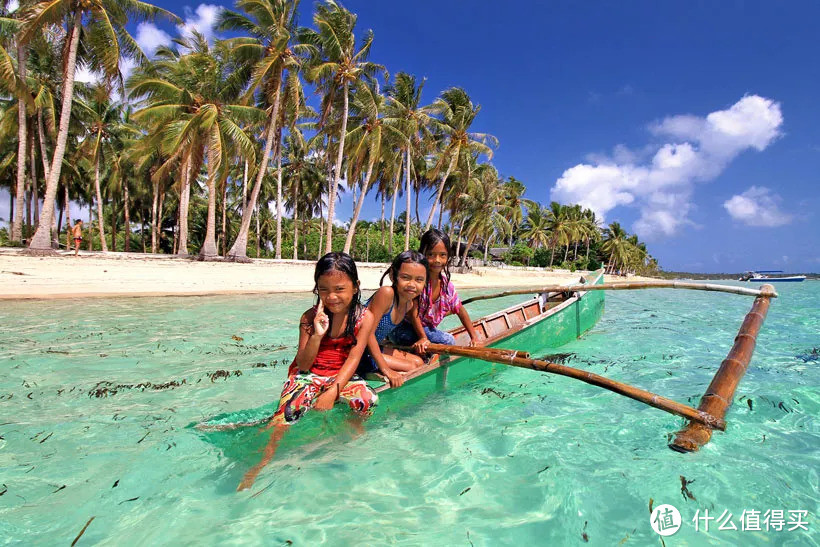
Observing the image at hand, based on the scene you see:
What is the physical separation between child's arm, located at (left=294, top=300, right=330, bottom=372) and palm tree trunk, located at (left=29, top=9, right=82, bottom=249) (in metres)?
15.6

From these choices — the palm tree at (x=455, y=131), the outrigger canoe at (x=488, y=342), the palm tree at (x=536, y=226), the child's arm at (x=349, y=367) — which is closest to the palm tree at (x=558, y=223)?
the palm tree at (x=536, y=226)

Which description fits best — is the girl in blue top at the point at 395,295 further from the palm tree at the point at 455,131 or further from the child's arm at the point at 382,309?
the palm tree at the point at 455,131

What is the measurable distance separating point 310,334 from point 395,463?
3.52ft

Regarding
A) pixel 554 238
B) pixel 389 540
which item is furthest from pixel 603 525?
pixel 554 238

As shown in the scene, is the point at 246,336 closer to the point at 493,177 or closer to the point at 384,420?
the point at 384,420

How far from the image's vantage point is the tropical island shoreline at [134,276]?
1101cm

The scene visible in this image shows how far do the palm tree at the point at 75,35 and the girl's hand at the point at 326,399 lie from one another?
52.5ft

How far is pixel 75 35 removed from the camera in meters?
13.9

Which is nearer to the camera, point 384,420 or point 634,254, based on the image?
point 384,420

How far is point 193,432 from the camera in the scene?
125 inches

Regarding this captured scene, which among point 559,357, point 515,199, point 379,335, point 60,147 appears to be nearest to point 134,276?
point 60,147

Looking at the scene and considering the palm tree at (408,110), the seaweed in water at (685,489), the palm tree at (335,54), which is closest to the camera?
the seaweed in water at (685,489)

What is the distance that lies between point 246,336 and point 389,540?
6.07 meters

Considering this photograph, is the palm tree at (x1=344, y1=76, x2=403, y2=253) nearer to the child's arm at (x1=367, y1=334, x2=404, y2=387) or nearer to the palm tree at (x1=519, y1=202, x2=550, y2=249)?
the child's arm at (x1=367, y1=334, x2=404, y2=387)
